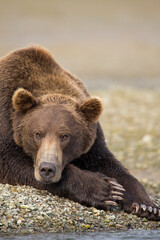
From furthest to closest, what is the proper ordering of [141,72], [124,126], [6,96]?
1. [141,72]
2. [124,126]
3. [6,96]

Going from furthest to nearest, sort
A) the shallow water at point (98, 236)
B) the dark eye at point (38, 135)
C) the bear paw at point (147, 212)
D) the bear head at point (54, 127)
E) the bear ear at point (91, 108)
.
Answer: the bear ear at point (91, 108)
the bear paw at point (147, 212)
the dark eye at point (38, 135)
the bear head at point (54, 127)
the shallow water at point (98, 236)

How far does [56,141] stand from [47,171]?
537 millimetres

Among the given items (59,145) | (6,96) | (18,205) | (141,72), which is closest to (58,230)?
(18,205)

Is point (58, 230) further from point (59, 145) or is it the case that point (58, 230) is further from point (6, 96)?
point (6, 96)

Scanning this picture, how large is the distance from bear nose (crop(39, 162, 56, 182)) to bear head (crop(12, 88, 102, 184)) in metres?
0.02

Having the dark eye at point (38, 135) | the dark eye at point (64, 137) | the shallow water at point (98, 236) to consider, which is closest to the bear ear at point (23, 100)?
the dark eye at point (38, 135)

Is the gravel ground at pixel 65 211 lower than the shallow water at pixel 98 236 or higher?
higher

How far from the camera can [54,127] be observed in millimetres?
7457

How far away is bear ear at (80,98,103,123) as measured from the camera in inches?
307

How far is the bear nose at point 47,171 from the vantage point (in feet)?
22.8

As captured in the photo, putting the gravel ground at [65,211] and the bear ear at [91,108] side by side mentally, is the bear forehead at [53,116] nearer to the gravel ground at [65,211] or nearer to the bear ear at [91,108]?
the bear ear at [91,108]

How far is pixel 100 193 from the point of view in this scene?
7.52m

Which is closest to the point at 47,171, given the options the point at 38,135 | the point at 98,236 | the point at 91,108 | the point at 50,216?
the point at 50,216

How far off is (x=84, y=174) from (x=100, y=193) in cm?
31
